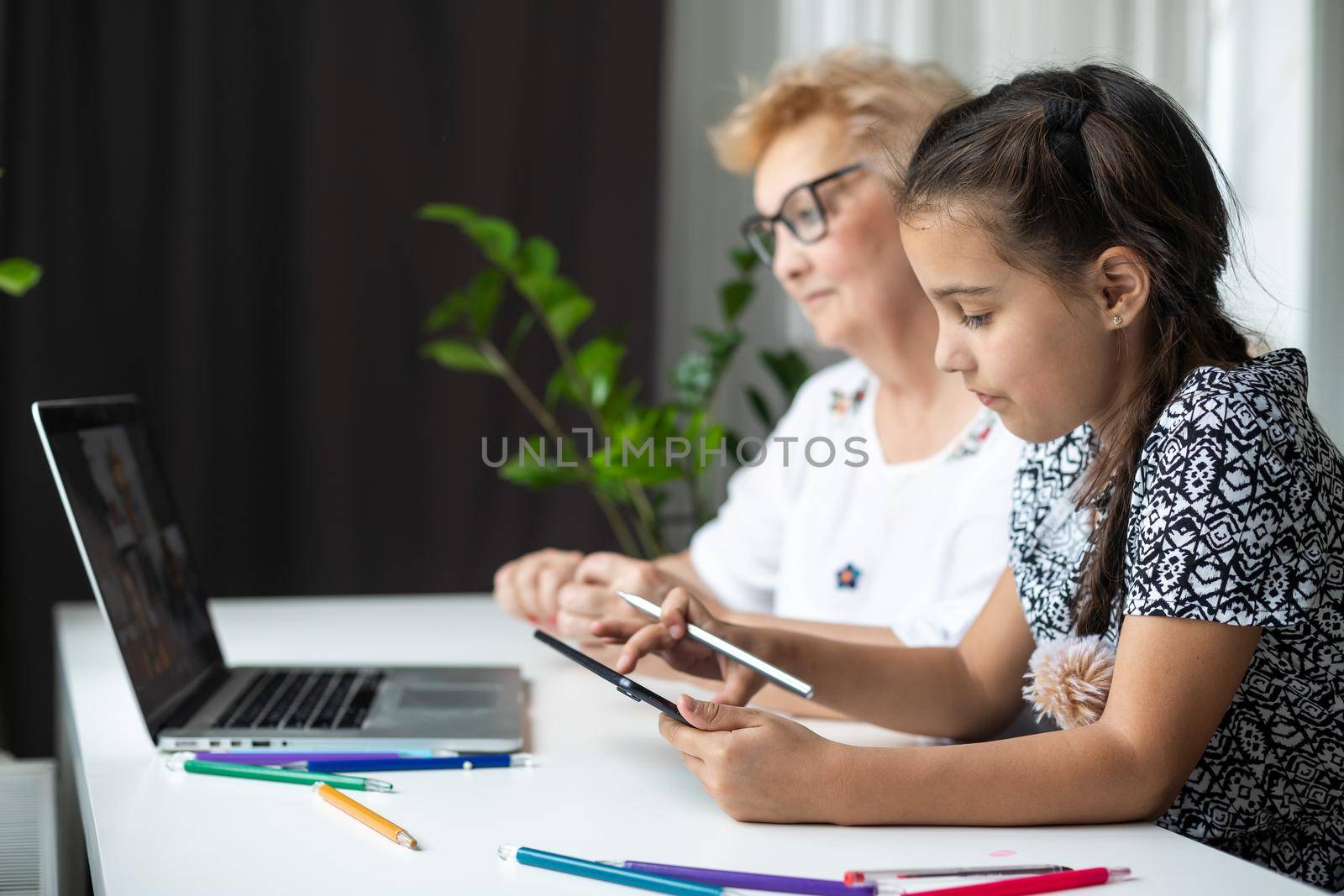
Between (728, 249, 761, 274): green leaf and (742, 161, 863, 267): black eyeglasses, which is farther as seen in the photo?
(728, 249, 761, 274): green leaf

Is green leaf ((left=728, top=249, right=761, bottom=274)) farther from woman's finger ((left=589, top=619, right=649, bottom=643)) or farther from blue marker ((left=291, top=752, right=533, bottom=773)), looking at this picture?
blue marker ((left=291, top=752, right=533, bottom=773))

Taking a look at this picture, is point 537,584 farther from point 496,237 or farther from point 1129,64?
point 1129,64

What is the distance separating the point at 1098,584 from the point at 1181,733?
0.17 m

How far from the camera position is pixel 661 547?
2.34m

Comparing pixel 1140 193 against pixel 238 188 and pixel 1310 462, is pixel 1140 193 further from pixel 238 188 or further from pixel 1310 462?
pixel 238 188

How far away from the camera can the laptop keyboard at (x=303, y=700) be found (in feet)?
3.23

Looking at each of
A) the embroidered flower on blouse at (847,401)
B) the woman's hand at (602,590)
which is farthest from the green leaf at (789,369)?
the woman's hand at (602,590)

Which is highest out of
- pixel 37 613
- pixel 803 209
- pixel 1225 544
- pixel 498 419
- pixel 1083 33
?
pixel 1083 33

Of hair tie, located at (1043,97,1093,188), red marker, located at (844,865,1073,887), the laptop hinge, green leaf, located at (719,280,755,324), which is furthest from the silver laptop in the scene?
green leaf, located at (719,280,755,324)

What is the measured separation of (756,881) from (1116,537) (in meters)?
0.39

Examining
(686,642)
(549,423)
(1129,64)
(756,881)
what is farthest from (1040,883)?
(1129,64)

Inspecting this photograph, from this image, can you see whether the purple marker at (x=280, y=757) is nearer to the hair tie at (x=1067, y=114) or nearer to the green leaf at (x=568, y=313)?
the hair tie at (x=1067, y=114)

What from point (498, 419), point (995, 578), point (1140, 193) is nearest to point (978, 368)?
point (1140, 193)

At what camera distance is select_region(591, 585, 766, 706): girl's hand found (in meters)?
0.99
